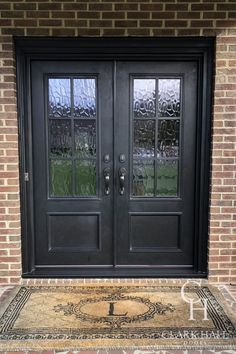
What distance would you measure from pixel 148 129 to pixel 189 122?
37 cm

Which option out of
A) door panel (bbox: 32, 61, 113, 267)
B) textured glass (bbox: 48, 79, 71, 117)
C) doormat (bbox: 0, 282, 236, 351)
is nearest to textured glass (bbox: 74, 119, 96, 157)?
door panel (bbox: 32, 61, 113, 267)

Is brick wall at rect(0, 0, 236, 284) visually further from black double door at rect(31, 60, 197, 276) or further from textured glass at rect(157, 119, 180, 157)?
textured glass at rect(157, 119, 180, 157)

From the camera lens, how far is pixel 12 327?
2.43m

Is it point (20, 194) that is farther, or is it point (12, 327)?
point (20, 194)

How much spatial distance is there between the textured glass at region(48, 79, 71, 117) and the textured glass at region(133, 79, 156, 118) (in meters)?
0.59

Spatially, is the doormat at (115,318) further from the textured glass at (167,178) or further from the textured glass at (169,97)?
the textured glass at (169,97)

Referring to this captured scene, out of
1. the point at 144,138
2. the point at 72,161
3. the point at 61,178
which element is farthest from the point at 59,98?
the point at 144,138

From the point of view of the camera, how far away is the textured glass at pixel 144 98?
313cm

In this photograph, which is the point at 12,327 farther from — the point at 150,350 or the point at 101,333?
the point at 150,350

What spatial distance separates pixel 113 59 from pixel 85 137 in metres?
0.71

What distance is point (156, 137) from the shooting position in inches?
125

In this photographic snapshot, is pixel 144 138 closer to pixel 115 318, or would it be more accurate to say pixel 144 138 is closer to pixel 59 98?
pixel 59 98

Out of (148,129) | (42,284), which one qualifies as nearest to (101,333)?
(42,284)

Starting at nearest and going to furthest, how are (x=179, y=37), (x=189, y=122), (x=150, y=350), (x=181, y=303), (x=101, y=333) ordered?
(x=150, y=350) → (x=101, y=333) → (x=181, y=303) → (x=179, y=37) → (x=189, y=122)
